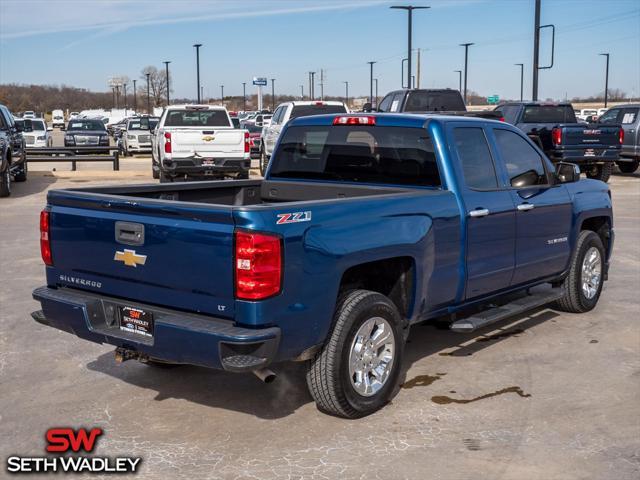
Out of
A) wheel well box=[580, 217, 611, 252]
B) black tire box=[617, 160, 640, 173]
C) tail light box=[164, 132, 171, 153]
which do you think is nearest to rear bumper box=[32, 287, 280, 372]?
wheel well box=[580, 217, 611, 252]

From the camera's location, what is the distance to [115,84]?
127 meters

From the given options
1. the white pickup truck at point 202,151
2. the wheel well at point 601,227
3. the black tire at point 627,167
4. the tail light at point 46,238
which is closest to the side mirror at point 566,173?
the wheel well at point 601,227

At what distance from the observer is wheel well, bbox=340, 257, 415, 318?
5.31m

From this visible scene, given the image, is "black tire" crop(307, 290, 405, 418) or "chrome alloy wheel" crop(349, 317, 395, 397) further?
"chrome alloy wheel" crop(349, 317, 395, 397)

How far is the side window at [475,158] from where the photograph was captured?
6012 millimetres

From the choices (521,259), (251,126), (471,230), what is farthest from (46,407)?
(251,126)

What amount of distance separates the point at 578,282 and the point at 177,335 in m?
4.55

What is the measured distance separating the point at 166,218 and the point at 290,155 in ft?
7.81

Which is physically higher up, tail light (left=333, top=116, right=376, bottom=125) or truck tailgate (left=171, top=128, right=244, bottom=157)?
tail light (left=333, top=116, right=376, bottom=125)

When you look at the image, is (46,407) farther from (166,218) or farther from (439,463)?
(439,463)

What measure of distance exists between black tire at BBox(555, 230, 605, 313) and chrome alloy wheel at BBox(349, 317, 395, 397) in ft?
9.20

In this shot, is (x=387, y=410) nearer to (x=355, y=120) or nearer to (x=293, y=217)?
(x=293, y=217)

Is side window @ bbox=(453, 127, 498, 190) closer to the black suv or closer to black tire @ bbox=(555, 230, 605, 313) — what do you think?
black tire @ bbox=(555, 230, 605, 313)

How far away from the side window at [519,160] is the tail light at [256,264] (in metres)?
2.88
